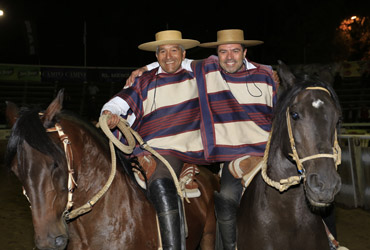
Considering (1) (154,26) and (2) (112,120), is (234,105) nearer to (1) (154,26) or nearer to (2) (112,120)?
(2) (112,120)

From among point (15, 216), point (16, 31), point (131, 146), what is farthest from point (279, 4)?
point (131, 146)

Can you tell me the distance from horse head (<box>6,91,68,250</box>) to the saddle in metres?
0.86

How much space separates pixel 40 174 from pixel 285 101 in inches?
68.8

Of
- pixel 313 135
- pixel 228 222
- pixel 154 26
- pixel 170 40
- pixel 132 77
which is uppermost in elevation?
pixel 154 26

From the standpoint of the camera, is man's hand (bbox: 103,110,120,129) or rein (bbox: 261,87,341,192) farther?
man's hand (bbox: 103,110,120,129)

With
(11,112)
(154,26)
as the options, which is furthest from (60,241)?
(154,26)

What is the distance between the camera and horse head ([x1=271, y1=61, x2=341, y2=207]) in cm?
247

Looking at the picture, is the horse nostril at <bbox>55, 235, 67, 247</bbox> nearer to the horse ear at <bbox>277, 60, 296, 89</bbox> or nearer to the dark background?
the horse ear at <bbox>277, 60, 296, 89</bbox>

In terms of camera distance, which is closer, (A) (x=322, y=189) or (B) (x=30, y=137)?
(A) (x=322, y=189)

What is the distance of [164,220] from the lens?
126 inches

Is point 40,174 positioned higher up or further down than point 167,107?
further down

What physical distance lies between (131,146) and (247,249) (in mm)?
1250

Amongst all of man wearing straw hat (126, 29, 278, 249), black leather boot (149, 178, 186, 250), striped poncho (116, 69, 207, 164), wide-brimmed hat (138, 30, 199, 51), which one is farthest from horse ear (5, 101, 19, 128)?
man wearing straw hat (126, 29, 278, 249)

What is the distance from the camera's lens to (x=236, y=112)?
3715mm
